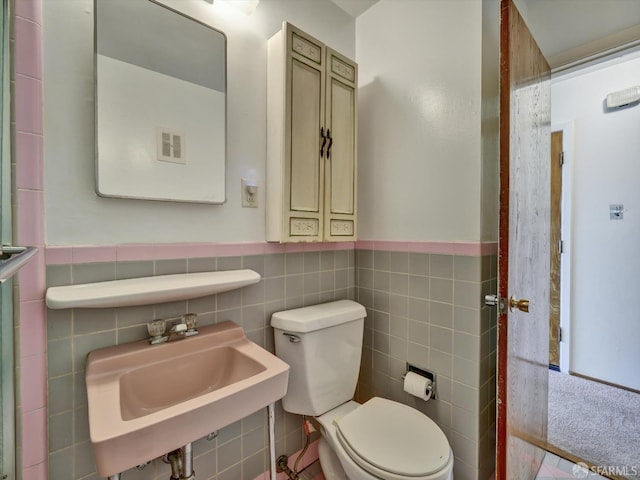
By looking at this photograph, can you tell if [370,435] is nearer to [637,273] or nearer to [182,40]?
[182,40]

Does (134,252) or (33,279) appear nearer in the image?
(33,279)

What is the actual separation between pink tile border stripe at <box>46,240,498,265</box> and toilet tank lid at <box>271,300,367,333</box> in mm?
293

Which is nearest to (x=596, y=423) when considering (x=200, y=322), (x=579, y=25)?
(x=579, y=25)

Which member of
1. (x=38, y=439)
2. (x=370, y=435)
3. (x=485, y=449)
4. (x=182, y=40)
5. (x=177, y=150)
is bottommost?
(x=485, y=449)

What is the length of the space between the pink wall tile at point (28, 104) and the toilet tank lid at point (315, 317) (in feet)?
3.34

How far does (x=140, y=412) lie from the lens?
0.91m

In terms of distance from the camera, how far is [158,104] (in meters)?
1.01

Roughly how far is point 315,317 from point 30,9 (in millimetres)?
1334

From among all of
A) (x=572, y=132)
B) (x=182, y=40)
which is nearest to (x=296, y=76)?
(x=182, y=40)

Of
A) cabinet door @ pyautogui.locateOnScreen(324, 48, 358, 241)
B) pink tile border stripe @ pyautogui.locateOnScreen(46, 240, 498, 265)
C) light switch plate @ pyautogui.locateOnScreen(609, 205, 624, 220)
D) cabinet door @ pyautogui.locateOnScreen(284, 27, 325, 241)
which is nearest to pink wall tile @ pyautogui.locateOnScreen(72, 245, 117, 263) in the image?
pink tile border stripe @ pyautogui.locateOnScreen(46, 240, 498, 265)

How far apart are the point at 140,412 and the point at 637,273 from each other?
3.03 m

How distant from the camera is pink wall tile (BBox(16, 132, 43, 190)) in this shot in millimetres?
776

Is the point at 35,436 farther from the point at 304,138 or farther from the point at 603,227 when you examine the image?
the point at 603,227

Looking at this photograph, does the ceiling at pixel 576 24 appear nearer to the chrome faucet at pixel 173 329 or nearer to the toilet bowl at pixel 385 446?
the chrome faucet at pixel 173 329
